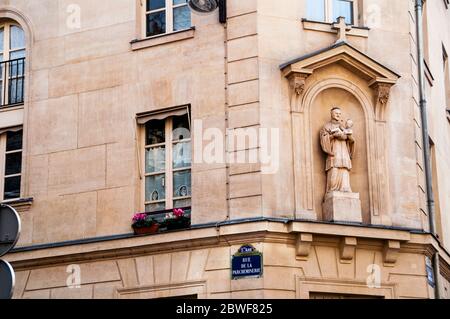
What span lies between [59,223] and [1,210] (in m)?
8.14

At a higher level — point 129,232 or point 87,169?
point 87,169

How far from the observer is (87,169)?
70.5 ft

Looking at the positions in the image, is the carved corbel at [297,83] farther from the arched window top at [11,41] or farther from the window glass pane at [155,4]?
the arched window top at [11,41]

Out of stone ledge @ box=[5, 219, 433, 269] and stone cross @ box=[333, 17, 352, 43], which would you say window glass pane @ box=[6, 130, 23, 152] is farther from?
stone cross @ box=[333, 17, 352, 43]

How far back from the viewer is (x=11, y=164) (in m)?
22.7

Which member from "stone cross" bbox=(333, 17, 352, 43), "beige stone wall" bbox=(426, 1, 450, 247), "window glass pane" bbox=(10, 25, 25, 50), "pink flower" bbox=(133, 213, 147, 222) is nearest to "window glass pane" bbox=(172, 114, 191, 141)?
"pink flower" bbox=(133, 213, 147, 222)

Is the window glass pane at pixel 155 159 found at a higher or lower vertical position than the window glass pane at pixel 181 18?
lower

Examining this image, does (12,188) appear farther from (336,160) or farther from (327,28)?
(327,28)

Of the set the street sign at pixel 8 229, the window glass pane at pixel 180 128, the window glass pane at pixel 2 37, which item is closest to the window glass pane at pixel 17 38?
the window glass pane at pixel 2 37

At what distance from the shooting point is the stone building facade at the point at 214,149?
19.7 meters

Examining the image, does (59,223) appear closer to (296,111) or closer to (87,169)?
(87,169)

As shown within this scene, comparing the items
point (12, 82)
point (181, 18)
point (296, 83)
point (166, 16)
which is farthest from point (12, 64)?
point (296, 83)
